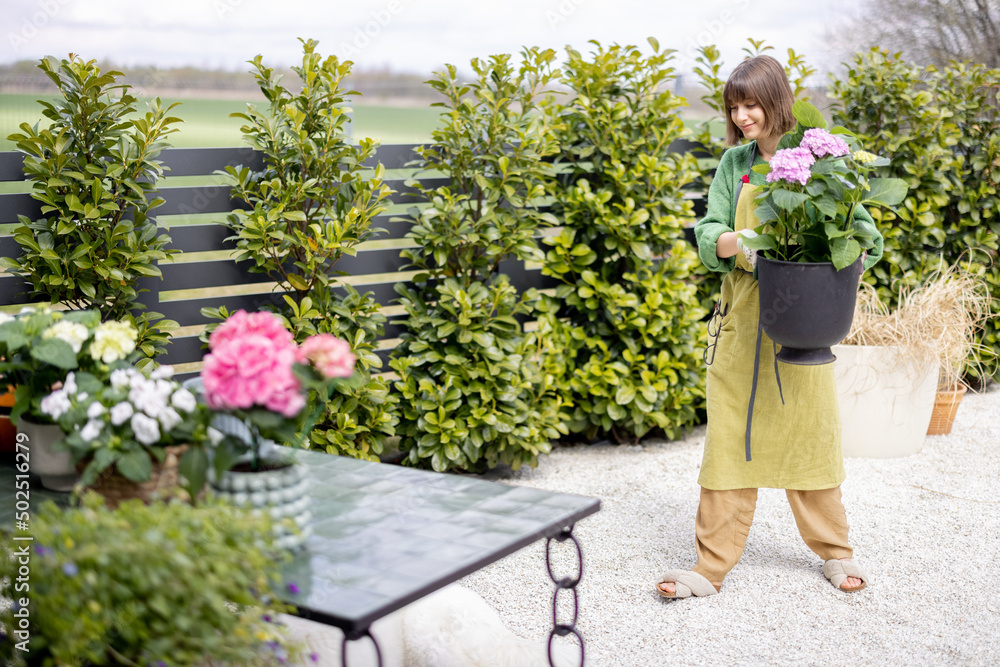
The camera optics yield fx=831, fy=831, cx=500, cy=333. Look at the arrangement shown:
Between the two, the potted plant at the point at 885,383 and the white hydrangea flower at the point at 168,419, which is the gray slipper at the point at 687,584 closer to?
the potted plant at the point at 885,383

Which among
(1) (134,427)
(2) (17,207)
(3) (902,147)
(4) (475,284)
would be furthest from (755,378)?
(3) (902,147)

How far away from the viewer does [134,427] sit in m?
1.38

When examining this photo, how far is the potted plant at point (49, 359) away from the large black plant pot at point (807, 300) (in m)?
1.69

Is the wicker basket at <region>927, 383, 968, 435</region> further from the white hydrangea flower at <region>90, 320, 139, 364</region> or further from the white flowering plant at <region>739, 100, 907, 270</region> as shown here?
the white hydrangea flower at <region>90, 320, 139, 364</region>

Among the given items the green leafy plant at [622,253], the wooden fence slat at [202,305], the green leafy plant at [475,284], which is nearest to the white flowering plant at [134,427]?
the wooden fence slat at [202,305]

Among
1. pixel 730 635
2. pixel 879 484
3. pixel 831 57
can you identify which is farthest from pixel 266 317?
pixel 831 57

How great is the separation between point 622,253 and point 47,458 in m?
2.90

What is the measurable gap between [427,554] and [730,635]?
4.96 ft

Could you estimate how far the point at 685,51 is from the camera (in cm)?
420

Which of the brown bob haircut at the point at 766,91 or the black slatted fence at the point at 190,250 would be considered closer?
the brown bob haircut at the point at 766,91

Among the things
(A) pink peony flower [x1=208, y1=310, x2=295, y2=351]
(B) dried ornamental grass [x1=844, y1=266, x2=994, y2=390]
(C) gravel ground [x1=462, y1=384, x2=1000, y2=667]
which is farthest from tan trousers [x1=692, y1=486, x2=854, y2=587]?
(A) pink peony flower [x1=208, y1=310, x2=295, y2=351]

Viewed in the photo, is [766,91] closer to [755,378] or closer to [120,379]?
[755,378]

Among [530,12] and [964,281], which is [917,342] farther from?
[530,12]

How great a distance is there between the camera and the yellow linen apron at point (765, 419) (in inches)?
107
